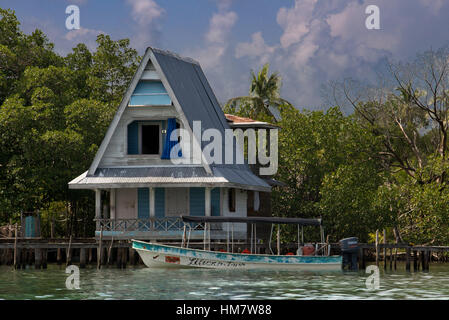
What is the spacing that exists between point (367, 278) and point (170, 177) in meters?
10.4

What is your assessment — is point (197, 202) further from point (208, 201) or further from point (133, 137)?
point (133, 137)

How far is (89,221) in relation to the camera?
49812 mm

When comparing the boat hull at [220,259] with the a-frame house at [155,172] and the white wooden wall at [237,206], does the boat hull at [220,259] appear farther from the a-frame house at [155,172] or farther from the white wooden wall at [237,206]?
the white wooden wall at [237,206]

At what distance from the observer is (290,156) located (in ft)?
149

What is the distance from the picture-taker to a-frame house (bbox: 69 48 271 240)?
1489 inches

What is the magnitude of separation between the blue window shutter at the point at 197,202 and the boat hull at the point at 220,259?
4.50 meters

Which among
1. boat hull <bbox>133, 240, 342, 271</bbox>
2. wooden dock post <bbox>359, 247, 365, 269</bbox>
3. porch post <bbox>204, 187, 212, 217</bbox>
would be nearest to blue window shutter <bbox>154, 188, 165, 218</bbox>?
porch post <bbox>204, 187, 212, 217</bbox>

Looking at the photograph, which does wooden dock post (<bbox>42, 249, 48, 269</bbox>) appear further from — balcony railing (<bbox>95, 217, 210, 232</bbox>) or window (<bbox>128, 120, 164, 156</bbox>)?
window (<bbox>128, 120, 164, 156</bbox>)

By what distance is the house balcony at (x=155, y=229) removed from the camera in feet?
123

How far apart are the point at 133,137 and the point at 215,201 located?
5.07 metres

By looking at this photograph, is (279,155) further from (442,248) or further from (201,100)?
(442,248)

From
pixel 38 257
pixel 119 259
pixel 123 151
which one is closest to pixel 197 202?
pixel 123 151

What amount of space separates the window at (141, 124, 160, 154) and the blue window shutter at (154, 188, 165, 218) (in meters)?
1.91

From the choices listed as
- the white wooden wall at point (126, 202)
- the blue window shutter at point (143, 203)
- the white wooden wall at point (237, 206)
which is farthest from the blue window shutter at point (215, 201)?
the white wooden wall at point (126, 202)
